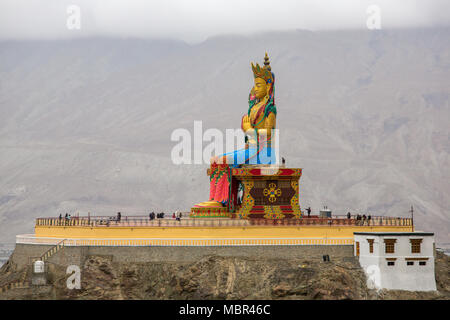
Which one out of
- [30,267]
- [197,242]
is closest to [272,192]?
[197,242]

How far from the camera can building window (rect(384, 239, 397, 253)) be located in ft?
173

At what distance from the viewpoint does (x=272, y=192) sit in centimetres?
5881

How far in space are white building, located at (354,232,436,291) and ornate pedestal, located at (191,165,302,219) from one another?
6991 mm

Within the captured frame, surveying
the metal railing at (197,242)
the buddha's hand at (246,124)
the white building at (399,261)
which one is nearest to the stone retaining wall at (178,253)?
the metal railing at (197,242)

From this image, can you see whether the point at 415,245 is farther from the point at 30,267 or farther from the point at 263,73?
the point at 30,267

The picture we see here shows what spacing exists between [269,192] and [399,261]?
10.4 m

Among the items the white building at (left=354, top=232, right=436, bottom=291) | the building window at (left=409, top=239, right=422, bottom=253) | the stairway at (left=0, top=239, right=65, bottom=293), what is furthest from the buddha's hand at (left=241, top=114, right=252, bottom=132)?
the stairway at (left=0, top=239, right=65, bottom=293)

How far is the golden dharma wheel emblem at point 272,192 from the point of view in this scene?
193ft

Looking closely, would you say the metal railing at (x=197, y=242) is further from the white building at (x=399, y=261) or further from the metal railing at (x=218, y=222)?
the white building at (x=399, y=261)
